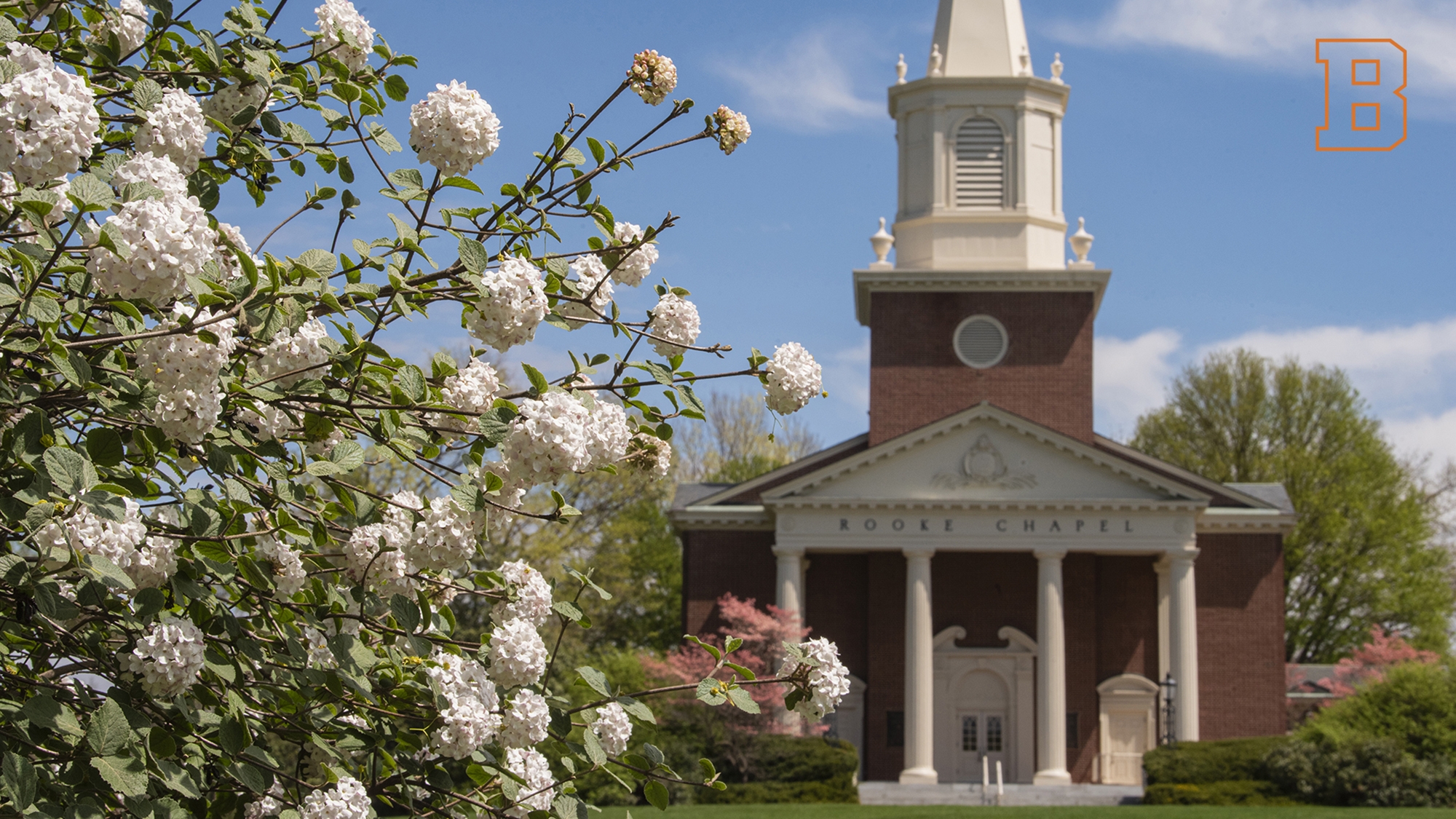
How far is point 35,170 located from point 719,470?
2401 inches

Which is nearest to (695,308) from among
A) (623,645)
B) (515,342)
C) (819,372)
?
(819,372)

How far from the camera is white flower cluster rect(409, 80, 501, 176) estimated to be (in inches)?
197

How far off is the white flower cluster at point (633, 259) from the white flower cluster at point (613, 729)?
167 cm

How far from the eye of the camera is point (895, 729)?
3825 centimetres

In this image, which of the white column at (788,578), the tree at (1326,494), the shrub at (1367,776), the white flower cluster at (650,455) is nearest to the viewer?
the white flower cluster at (650,455)

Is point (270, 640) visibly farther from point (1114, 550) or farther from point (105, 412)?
point (1114, 550)

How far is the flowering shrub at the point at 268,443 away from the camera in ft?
13.4

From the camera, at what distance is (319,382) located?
15.2 feet

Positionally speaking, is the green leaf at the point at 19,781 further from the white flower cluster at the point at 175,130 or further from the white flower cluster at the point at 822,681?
the white flower cluster at the point at 822,681

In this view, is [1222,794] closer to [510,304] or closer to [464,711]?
[464,711]

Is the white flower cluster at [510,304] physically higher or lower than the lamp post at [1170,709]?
higher

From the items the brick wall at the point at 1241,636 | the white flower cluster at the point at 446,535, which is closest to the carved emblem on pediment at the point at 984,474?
the brick wall at the point at 1241,636

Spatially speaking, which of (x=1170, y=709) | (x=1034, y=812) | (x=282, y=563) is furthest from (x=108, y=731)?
(x=1170, y=709)

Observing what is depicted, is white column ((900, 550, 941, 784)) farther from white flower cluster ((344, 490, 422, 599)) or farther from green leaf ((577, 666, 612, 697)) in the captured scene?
white flower cluster ((344, 490, 422, 599))
